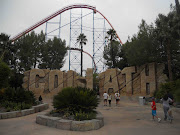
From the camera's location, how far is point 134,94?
803 inches

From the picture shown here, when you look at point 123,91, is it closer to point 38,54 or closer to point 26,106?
point 26,106

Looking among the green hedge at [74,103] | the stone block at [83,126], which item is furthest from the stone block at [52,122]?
the green hedge at [74,103]

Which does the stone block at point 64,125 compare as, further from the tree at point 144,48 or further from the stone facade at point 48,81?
the stone facade at point 48,81

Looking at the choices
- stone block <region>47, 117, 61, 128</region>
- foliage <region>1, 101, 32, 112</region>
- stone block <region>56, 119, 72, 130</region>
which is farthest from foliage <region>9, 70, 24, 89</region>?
stone block <region>56, 119, 72, 130</region>

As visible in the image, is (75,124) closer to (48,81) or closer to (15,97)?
(15,97)

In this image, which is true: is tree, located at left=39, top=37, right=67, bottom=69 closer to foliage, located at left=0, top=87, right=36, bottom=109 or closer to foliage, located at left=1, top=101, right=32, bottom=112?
foliage, located at left=0, top=87, right=36, bottom=109

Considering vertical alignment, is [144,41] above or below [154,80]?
above

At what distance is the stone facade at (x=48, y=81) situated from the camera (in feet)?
78.3

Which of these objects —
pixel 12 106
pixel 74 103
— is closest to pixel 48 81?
pixel 12 106

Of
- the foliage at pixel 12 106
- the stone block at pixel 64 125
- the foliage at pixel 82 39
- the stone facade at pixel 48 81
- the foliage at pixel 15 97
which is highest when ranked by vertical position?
the foliage at pixel 82 39

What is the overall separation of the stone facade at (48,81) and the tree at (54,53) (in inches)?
254

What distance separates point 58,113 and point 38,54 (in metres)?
25.3

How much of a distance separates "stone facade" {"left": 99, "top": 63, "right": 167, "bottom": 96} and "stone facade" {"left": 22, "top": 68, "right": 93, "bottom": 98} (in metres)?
3.97

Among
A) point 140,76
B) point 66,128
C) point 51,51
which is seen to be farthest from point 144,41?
point 51,51
